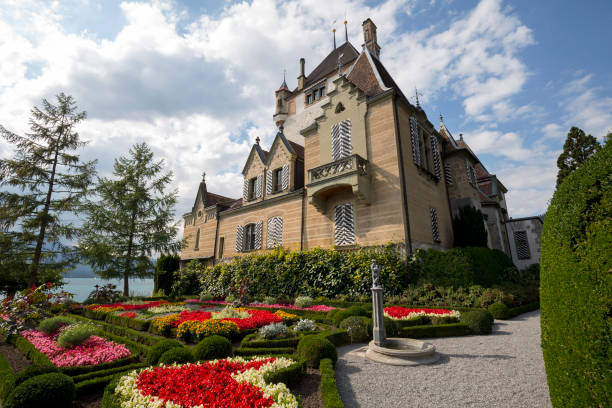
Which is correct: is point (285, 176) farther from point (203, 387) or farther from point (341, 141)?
point (203, 387)

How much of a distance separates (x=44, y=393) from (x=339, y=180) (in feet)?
48.4

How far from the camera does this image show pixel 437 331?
8.85m

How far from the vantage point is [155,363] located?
19.3 ft

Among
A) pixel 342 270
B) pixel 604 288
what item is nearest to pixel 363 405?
pixel 604 288

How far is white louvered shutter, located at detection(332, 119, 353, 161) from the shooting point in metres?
18.5

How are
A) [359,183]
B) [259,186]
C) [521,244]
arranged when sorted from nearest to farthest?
[359,183] → [521,244] → [259,186]

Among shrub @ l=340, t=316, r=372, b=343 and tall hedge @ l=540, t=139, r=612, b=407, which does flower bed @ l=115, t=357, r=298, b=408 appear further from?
shrub @ l=340, t=316, r=372, b=343

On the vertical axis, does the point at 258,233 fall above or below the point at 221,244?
above

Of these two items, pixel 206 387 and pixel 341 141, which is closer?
pixel 206 387

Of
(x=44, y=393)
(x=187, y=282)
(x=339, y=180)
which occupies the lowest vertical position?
(x=44, y=393)

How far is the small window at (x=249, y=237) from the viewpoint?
24.2 meters

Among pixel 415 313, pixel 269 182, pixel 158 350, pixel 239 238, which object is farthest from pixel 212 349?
pixel 239 238

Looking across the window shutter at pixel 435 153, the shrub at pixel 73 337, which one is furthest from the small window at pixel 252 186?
the shrub at pixel 73 337

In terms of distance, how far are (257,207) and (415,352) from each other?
19.5 metres
